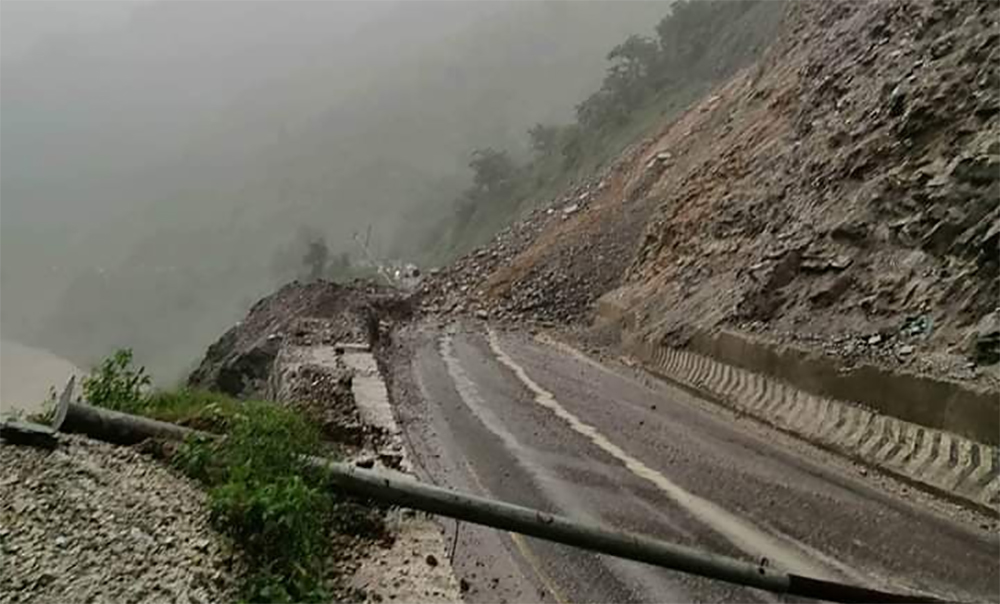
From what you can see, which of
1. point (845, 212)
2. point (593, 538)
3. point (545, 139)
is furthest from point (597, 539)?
point (545, 139)

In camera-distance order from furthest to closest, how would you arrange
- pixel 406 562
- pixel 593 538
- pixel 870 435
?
pixel 870 435
pixel 406 562
pixel 593 538

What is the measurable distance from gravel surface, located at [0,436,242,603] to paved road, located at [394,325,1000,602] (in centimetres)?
238

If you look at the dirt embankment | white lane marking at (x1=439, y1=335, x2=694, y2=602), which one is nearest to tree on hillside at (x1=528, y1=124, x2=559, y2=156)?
the dirt embankment

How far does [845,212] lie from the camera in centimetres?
1625

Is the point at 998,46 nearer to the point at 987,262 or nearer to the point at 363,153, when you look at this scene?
the point at 987,262

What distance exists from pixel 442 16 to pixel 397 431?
18399 centimetres

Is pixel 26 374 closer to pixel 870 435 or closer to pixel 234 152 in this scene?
pixel 870 435

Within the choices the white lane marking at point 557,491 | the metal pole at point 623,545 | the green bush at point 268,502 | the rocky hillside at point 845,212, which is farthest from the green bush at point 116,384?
the rocky hillside at point 845,212

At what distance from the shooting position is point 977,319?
465 inches

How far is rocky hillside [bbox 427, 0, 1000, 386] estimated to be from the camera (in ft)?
42.3

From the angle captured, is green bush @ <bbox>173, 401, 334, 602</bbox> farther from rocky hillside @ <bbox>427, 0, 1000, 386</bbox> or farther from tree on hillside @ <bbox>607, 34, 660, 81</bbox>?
tree on hillside @ <bbox>607, 34, 660, 81</bbox>

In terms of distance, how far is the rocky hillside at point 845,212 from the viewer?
12.9 metres

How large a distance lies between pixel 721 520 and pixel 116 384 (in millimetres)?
5723

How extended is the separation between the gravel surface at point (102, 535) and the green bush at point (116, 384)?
1925 millimetres
